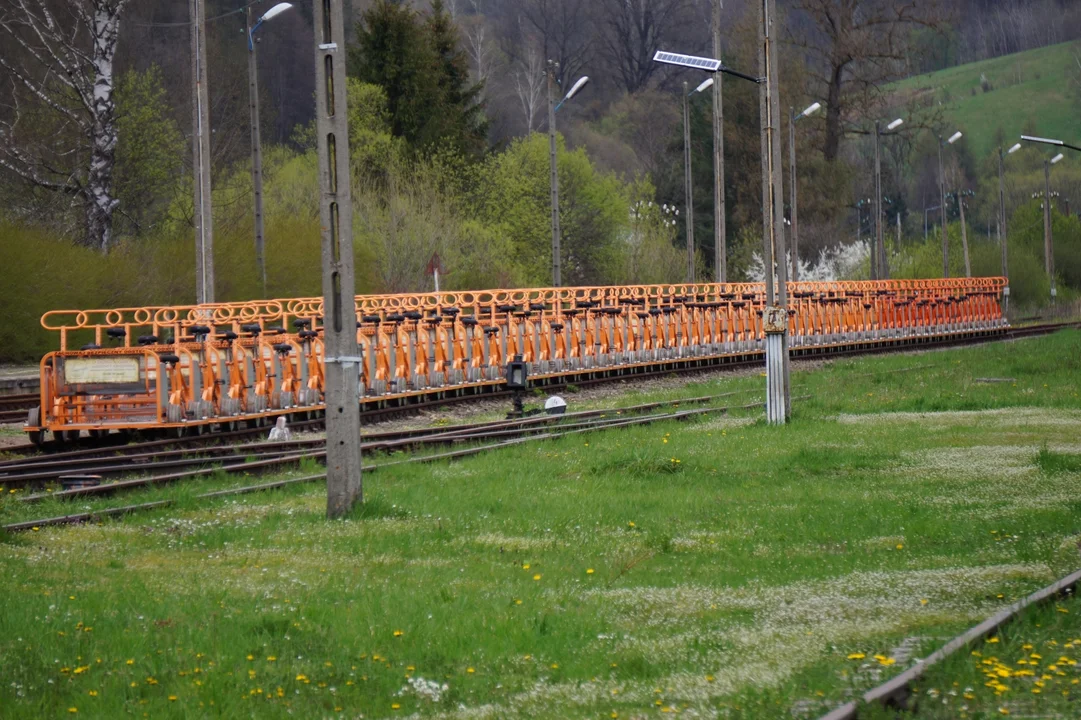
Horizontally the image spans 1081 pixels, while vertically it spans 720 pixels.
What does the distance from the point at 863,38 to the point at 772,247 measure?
1893 inches

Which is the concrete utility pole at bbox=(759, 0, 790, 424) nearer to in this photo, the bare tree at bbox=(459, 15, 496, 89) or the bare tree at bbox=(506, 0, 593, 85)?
the bare tree at bbox=(459, 15, 496, 89)

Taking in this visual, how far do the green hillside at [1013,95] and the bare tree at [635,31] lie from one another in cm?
4728

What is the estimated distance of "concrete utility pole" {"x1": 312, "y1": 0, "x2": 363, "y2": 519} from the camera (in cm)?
1303

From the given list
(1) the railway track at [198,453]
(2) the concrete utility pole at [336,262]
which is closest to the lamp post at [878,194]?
(1) the railway track at [198,453]

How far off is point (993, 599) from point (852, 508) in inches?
159

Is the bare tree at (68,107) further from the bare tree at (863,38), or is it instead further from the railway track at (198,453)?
the bare tree at (863,38)

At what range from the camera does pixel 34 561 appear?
35.1ft

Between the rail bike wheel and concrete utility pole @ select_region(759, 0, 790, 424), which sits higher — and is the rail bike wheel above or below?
below

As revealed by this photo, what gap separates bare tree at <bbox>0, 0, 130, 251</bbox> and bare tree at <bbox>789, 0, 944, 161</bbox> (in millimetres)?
31274

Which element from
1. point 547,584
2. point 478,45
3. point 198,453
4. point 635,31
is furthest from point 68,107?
point 635,31

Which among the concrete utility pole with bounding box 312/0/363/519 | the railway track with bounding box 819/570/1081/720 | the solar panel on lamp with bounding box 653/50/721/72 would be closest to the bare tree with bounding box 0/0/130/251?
the solar panel on lamp with bounding box 653/50/721/72

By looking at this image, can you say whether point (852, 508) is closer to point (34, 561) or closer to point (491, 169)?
point (34, 561)

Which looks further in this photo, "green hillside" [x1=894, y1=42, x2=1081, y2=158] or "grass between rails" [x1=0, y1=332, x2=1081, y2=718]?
"green hillside" [x1=894, y1=42, x2=1081, y2=158]

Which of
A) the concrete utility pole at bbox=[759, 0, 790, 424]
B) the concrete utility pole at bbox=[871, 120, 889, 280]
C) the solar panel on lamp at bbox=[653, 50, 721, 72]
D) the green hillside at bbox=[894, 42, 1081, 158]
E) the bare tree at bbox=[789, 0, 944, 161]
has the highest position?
the green hillside at bbox=[894, 42, 1081, 158]
